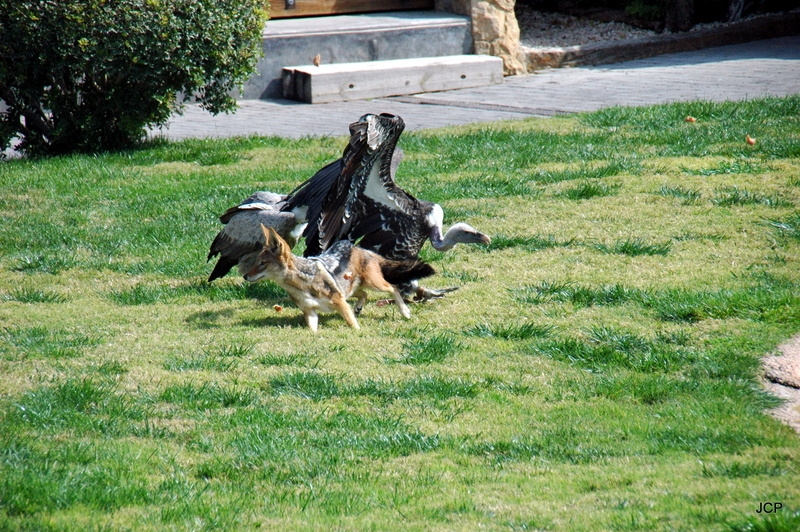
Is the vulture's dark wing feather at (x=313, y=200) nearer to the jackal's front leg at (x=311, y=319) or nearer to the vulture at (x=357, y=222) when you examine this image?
the vulture at (x=357, y=222)

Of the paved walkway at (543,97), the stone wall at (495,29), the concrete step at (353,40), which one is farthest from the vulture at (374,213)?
the stone wall at (495,29)

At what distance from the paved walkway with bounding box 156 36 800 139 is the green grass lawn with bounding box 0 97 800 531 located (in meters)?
3.32

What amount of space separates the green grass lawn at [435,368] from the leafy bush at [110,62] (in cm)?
138

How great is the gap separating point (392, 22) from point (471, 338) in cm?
1084

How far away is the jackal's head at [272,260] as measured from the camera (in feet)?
18.7

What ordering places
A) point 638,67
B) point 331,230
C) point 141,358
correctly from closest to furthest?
1. point 141,358
2. point 331,230
3. point 638,67

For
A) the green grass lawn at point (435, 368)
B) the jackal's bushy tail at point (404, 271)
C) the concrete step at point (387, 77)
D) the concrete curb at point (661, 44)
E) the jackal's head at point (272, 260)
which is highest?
the concrete curb at point (661, 44)

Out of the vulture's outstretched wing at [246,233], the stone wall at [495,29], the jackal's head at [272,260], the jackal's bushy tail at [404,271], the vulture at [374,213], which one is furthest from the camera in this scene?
the stone wall at [495,29]

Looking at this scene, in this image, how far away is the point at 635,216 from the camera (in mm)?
8156

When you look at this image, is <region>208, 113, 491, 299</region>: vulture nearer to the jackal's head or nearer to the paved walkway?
the jackal's head

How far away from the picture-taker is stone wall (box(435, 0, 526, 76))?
15.7 metres

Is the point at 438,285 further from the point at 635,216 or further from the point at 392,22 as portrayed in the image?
the point at 392,22

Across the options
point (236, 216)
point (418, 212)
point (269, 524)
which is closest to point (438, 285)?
point (418, 212)

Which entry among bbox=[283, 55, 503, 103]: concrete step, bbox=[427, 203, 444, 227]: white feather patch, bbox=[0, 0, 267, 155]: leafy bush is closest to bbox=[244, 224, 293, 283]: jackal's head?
bbox=[427, 203, 444, 227]: white feather patch
